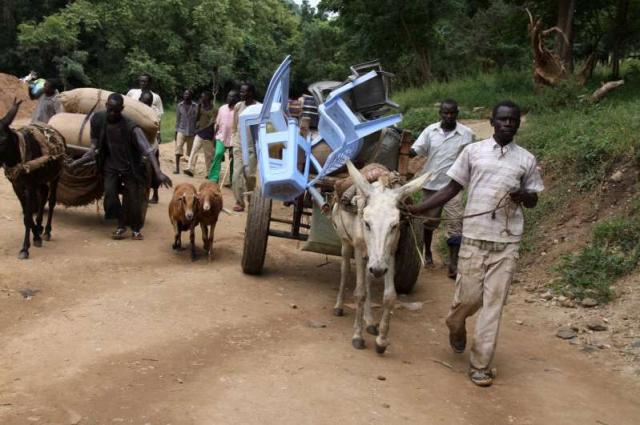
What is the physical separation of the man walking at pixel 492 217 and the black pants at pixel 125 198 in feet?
17.5

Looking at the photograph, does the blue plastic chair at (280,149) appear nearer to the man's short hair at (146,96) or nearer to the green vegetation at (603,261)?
the green vegetation at (603,261)

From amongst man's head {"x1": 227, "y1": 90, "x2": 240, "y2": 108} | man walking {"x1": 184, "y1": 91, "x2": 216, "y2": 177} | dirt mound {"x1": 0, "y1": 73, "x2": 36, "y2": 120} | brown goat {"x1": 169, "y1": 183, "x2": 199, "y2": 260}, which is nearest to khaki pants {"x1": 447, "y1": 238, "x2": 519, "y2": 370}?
brown goat {"x1": 169, "y1": 183, "x2": 199, "y2": 260}

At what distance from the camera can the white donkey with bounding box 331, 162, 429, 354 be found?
5168mm

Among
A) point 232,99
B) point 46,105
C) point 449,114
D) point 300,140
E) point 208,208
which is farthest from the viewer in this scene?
point 232,99

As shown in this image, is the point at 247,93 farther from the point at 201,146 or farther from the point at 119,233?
the point at 119,233

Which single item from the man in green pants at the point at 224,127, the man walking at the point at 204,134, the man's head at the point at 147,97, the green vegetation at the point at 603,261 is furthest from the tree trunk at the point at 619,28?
the man's head at the point at 147,97

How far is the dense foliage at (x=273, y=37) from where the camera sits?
1994 cm

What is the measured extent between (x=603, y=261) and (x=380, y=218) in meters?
3.33

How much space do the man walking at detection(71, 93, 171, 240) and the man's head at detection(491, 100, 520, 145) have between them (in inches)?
195

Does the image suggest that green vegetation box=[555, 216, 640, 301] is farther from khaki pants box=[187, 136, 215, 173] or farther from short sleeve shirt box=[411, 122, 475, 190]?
khaki pants box=[187, 136, 215, 173]

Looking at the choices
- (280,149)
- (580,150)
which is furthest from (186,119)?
(580,150)

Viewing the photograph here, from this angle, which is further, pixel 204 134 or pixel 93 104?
pixel 204 134

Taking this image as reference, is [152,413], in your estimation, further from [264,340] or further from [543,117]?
[543,117]

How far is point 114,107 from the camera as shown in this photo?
8.89 metres
